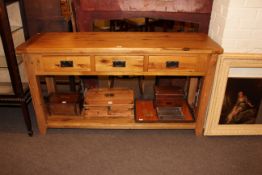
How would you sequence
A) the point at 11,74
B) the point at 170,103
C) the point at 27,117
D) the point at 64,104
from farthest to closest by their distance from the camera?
the point at 170,103
the point at 64,104
the point at 27,117
the point at 11,74

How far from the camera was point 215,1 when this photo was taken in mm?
1988

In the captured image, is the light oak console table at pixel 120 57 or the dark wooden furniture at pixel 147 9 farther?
the dark wooden furniture at pixel 147 9

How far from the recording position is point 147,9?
218 cm

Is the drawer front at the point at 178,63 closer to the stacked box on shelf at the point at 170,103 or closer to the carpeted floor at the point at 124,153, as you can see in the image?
the stacked box on shelf at the point at 170,103

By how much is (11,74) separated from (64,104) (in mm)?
501

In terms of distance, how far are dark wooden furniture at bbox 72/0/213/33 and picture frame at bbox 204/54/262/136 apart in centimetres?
57

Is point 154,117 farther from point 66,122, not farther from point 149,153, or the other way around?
point 66,122

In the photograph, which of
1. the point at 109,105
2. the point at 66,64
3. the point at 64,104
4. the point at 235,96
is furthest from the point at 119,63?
the point at 235,96

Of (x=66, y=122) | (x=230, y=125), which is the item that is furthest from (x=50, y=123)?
(x=230, y=125)

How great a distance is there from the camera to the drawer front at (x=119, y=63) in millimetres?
1763

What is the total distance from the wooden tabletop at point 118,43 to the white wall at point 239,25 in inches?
4.2

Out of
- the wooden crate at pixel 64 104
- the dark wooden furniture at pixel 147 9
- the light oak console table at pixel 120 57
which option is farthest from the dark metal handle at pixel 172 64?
the wooden crate at pixel 64 104

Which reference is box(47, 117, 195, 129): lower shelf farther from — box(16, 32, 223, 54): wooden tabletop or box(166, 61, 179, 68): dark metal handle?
box(16, 32, 223, 54): wooden tabletop

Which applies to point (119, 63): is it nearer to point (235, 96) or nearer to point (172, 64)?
point (172, 64)
